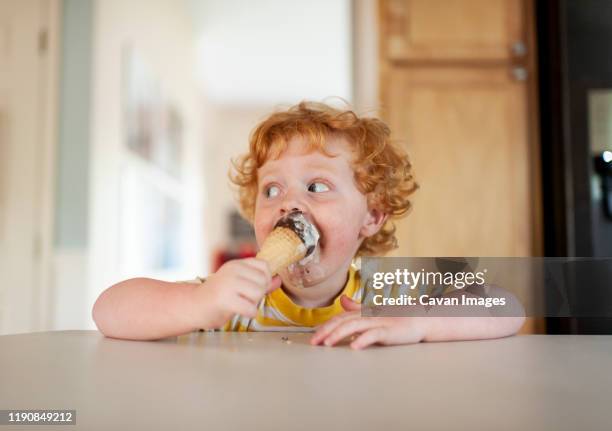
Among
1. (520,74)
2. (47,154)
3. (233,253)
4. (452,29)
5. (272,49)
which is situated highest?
(272,49)

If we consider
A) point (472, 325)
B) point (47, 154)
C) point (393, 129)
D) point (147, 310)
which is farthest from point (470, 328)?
point (47, 154)

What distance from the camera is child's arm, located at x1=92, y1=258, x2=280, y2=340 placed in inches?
18.9

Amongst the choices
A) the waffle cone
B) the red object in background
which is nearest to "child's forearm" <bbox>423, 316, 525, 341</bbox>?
the waffle cone

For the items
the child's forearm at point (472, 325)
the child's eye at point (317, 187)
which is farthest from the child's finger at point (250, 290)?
the child's eye at point (317, 187)

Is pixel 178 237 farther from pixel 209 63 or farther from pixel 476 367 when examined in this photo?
pixel 476 367

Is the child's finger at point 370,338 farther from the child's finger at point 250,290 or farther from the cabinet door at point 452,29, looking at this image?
the cabinet door at point 452,29

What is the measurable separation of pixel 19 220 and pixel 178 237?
2245 mm

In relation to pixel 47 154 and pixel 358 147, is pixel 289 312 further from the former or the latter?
pixel 47 154

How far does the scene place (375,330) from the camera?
48 centimetres

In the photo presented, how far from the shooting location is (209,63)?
524 cm

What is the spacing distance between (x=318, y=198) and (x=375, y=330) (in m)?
0.28

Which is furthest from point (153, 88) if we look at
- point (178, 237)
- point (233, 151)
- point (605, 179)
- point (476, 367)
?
point (233, 151)

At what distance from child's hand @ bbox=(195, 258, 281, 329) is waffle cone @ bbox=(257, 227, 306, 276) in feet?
0.08

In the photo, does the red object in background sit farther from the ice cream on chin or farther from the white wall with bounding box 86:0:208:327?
the ice cream on chin
